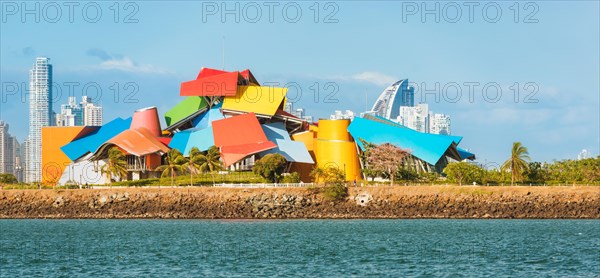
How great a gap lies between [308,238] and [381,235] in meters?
4.90

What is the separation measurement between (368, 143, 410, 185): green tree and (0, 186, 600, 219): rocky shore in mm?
14845

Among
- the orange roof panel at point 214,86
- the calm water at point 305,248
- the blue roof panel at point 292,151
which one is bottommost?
the calm water at point 305,248

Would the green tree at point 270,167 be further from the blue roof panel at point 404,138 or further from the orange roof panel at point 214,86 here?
the orange roof panel at point 214,86

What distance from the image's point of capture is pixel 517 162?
9125cm

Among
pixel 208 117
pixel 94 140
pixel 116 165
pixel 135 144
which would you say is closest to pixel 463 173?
pixel 208 117

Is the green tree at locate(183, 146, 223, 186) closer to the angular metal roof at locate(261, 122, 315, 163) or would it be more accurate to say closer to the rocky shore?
the angular metal roof at locate(261, 122, 315, 163)

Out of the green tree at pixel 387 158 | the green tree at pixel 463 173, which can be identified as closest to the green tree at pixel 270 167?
the green tree at pixel 387 158

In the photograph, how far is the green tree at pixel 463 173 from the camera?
9162cm

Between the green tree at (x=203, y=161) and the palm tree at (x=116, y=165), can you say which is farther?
the palm tree at (x=116, y=165)

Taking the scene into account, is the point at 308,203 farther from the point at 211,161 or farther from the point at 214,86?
the point at 214,86

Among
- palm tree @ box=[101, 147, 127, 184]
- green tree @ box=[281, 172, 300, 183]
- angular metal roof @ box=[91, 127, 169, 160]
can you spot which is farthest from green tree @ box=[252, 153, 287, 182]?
palm tree @ box=[101, 147, 127, 184]

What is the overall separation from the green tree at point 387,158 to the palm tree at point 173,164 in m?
18.1

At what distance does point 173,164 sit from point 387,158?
20329mm

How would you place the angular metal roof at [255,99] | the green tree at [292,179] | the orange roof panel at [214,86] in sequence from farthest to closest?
the orange roof panel at [214,86]
the angular metal roof at [255,99]
the green tree at [292,179]
